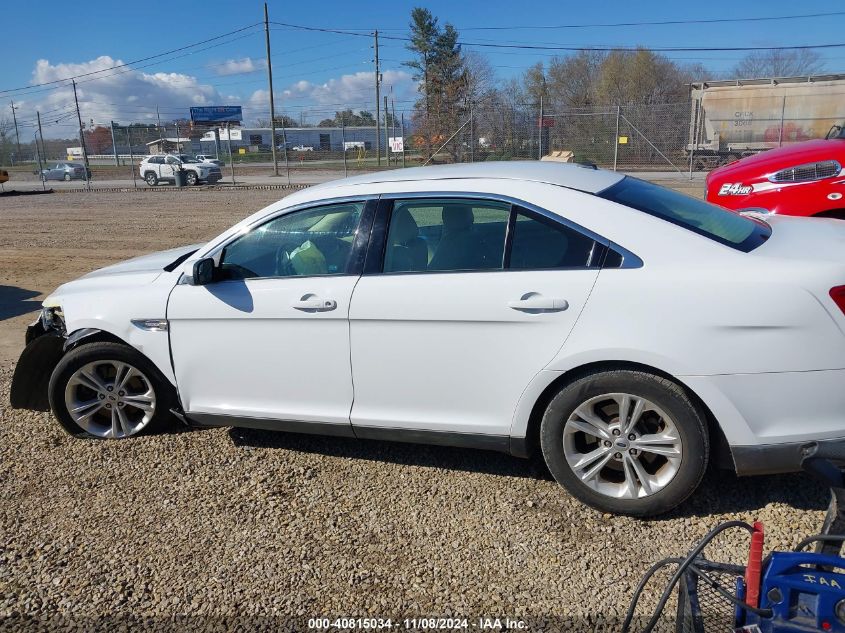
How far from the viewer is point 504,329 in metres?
3.28

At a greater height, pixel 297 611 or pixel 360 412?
pixel 360 412

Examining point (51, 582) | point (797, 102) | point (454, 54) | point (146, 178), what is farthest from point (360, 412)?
point (454, 54)

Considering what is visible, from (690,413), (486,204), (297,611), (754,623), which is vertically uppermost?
(486,204)

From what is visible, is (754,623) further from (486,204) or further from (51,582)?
(51,582)

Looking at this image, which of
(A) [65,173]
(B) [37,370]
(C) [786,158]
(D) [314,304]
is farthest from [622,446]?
(A) [65,173]

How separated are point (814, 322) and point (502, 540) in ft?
5.43

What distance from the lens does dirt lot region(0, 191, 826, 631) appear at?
285 cm

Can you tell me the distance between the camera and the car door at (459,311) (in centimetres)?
323

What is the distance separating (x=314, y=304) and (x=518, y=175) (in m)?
1.26

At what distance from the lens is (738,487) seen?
11.6 ft

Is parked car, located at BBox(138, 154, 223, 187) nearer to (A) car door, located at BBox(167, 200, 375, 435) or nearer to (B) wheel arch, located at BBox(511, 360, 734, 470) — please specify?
(A) car door, located at BBox(167, 200, 375, 435)

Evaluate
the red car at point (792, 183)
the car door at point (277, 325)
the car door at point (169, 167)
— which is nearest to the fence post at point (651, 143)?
the red car at point (792, 183)

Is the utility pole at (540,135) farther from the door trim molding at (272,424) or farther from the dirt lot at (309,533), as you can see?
the door trim molding at (272,424)

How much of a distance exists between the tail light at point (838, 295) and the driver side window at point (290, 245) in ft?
7.67
